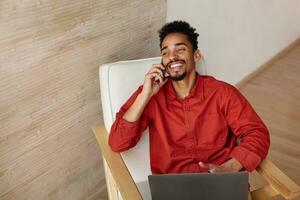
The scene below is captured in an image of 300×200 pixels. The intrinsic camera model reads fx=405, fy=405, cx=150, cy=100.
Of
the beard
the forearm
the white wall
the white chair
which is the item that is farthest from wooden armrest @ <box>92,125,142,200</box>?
the white wall

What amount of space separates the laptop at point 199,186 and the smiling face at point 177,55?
413 mm

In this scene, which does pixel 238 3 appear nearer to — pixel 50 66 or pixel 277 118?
pixel 277 118

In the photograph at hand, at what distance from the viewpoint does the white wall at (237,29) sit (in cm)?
232

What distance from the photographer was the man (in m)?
1.50

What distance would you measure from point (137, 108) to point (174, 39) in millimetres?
293

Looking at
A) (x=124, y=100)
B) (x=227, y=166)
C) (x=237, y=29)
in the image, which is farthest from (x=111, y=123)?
(x=237, y=29)

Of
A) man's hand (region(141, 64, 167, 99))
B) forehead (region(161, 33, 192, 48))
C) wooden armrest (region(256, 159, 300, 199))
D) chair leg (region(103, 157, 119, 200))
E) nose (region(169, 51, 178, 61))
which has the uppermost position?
forehead (region(161, 33, 192, 48))

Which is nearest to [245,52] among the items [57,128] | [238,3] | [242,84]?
[242,84]

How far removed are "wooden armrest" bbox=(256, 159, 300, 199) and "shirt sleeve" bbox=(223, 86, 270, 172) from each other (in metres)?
0.03

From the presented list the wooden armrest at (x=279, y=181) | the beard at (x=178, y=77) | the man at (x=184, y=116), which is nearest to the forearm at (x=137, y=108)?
the man at (x=184, y=116)

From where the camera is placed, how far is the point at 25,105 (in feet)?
4.94

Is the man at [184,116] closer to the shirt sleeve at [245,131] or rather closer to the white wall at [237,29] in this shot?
the shirt sleeve at [245,131]

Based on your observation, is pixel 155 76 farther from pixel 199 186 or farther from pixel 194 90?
pixel 199 186

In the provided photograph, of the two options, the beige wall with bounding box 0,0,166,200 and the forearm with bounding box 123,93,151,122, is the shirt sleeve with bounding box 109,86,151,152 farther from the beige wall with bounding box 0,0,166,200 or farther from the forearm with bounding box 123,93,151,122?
the beige wall with bounding box 0,0,166,200
